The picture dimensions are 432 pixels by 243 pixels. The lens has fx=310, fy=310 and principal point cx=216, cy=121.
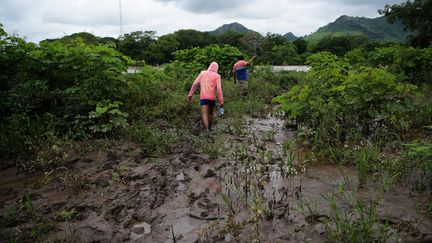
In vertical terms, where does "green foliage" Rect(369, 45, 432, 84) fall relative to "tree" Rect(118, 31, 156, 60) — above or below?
below

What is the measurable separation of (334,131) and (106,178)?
4.41 meters

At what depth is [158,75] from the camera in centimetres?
1161

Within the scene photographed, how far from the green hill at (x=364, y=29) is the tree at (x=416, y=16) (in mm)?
123349

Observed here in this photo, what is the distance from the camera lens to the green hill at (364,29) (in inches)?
5571

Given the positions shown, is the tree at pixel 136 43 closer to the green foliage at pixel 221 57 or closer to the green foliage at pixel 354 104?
the green foliage at pixel 221 57

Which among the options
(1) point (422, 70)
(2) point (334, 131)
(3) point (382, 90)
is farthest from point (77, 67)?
(1) point (422, 70)

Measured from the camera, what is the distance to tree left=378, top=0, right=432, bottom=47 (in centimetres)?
1988

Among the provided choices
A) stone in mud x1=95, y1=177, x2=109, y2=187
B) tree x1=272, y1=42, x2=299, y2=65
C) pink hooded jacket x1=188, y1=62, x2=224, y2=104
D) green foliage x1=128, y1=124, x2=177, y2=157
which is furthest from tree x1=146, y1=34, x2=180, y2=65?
stone in mud x1=95, y1=177, x2=109, y2=187

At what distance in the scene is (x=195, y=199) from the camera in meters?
4.28

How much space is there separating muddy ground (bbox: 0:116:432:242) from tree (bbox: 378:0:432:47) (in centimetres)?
1959

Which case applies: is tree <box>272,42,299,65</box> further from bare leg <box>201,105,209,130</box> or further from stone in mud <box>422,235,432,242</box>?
stone in mud <box>422,235,432,242</box>

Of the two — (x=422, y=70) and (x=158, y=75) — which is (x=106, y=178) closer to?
(x=158, y=75)

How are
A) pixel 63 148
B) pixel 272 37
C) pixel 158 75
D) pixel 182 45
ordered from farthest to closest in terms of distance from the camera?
pixel 182 45 < pixel 272 37 < pixel 158 75 < pixel 63 148

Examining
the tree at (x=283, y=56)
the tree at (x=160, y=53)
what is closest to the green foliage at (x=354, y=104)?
the tree at (x=283, y=56)
